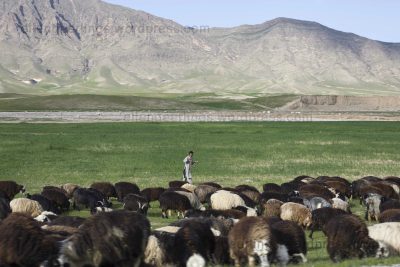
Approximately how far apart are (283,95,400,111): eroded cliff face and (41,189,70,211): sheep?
139 m

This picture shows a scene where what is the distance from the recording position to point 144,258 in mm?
13633

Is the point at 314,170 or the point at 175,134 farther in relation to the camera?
the point at 175,134

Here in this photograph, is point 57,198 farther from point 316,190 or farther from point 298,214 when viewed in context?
point 316,190

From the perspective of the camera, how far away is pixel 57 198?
2419 centimetres

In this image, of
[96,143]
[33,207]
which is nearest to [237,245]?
[33,207]

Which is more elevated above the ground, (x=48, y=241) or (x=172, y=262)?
(x=48, y=241)

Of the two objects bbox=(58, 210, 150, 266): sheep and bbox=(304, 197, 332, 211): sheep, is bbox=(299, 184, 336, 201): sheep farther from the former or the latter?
bbox=(58, 210, 150, 266): sheep

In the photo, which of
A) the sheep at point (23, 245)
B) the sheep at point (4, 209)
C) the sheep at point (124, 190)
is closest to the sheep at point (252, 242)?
the sheep at point (23, 245)

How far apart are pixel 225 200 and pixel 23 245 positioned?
39.2 feet

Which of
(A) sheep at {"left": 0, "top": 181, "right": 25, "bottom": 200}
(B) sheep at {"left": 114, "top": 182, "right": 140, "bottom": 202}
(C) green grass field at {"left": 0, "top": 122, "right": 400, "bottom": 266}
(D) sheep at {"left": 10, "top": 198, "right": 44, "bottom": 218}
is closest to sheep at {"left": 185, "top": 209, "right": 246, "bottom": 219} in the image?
(C) green grass field at {"left": 0, "top": 122, "right": 400, "bottom": 266}

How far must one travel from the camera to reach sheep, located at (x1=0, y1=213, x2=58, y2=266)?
12.1 metres

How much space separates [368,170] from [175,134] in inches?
1153

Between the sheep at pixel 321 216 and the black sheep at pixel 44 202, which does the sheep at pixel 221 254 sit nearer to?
the sheep at pixel 321 216

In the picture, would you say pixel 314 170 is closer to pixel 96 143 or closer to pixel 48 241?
pixel 96 143
